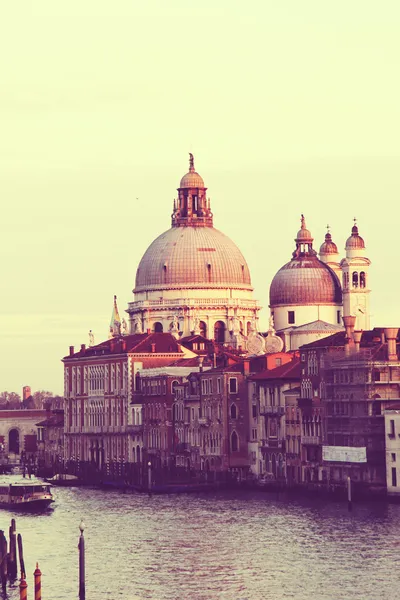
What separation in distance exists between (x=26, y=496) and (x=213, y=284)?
60.9m

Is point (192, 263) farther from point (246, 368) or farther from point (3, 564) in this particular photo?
point (3, 564)

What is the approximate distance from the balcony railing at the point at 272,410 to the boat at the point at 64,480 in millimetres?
15195

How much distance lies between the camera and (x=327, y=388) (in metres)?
119

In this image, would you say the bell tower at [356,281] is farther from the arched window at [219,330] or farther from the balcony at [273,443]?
the balcony at [273,443]

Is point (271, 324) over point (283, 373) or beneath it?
over

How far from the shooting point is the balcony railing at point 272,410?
126500mm

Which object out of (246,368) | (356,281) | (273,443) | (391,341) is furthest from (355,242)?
(391,341)

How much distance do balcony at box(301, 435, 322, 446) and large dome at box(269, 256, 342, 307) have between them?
143 feet

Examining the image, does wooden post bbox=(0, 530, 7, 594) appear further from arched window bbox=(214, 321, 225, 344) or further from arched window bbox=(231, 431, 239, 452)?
arched window bbox=(214, 321, 225, 344)

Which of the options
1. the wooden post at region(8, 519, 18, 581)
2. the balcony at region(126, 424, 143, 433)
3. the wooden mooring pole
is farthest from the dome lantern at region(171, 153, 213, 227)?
the wooden post at region(8, 519, 18, 581)

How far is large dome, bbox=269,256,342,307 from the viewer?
16525 cm

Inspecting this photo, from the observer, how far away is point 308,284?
16525 cm

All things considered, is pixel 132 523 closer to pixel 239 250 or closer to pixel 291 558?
pixel 291 558

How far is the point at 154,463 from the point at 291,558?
194 feet
